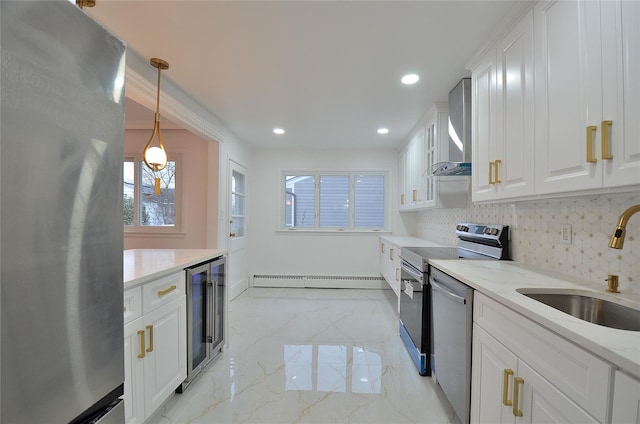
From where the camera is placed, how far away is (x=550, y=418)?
36.6 inches

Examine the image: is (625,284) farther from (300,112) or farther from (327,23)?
(300,112)

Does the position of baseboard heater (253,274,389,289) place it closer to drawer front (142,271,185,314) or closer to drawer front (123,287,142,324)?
drawer front (142,271,185,314)

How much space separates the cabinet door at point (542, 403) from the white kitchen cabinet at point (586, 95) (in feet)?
2.38

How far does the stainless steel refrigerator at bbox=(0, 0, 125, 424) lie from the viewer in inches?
19.9

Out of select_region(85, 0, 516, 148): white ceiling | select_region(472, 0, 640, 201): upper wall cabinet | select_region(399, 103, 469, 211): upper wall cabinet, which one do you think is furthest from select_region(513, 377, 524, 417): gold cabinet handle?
select_region(399, 103, 469, 211): upper wall cabinet

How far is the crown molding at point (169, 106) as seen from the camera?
215 cm

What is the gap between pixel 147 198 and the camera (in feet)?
13.6

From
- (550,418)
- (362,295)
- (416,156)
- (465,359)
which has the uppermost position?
(416,156)

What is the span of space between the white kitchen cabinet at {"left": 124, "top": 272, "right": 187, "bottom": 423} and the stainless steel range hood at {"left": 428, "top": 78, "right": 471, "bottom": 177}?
2145mm

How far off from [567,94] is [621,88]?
0.24 m

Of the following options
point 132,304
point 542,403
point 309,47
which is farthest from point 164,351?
point 309,47

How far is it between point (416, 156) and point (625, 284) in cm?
262

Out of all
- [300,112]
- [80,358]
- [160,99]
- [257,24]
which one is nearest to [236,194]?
[300,112]

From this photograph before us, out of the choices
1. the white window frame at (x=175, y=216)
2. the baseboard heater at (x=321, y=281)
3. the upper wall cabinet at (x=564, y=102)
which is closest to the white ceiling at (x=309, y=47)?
the upper wall cabinet at (x=564, y=102)
